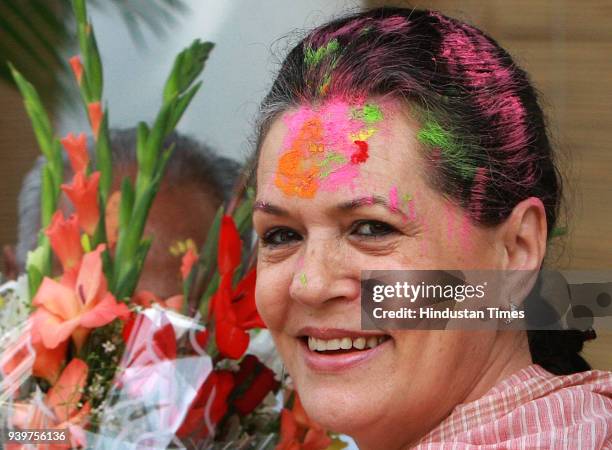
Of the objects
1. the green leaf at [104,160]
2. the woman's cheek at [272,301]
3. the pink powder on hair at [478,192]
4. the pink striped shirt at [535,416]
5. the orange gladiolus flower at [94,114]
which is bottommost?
the pink striped shirt at [535,416]

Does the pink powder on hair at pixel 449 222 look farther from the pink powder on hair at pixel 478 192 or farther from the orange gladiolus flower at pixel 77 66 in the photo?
the orange gladiolus flower at pixel 77 66

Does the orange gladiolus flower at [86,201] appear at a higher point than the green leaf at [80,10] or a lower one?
lower

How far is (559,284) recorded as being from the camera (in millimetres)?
1702

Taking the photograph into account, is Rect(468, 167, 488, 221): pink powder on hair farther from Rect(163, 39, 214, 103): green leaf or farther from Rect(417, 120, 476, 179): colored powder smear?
Rect(163, 39, 214, 103): green leaf

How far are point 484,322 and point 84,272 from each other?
859 millimetres

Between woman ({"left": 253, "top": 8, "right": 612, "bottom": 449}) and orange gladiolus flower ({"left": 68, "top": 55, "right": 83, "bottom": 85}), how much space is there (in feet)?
2.31

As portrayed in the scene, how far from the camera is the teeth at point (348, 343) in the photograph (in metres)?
1.57

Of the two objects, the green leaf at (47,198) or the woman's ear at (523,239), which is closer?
the woman's ear at (523,239)

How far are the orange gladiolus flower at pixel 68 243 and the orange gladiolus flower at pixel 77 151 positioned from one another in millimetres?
125

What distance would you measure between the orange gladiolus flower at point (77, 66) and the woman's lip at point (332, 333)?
883mm

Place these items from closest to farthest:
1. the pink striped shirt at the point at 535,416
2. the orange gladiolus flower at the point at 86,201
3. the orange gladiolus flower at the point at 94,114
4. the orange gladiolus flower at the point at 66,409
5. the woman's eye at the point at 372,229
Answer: the pink striped shirt at the point at 535,416, the woman's eye at the point at 372,229, the orange gladiolus flower at the point at 66,409, the orange gladiolus flower at the point at 86,201, the orange gladiolus flower at the point at 94,114

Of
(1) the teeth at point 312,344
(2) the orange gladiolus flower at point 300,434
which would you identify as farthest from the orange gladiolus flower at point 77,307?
(1) the teeth at point 312,344

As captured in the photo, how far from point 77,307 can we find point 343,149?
71 cm

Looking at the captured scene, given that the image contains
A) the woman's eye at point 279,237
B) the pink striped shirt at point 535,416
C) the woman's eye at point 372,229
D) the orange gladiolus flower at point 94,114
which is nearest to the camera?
the pink striped shirt at point 535,416
